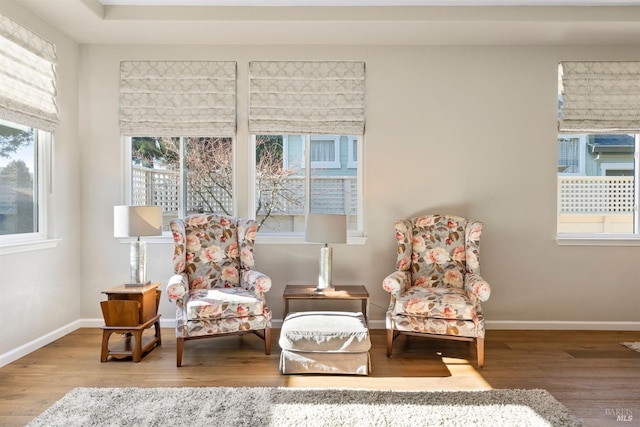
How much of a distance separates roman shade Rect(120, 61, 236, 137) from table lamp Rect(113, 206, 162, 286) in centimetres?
104

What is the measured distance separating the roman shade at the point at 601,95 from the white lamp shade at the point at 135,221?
12.3ft

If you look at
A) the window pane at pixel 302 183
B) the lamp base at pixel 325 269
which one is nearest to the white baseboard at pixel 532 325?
the lamp base at pixel 325 269

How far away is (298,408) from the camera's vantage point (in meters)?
2.50

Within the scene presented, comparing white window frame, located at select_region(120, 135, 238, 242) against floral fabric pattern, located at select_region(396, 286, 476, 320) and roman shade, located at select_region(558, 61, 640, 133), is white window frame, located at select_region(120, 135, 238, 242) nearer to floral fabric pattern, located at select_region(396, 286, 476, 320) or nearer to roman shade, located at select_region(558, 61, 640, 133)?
floral fabric pattern, located at select_region(396, 286, 476, 320)

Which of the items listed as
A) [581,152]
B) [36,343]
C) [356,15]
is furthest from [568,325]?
[36,343]

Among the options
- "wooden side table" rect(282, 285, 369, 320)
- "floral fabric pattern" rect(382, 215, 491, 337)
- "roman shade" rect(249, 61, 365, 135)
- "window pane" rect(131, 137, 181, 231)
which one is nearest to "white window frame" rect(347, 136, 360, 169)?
"roman shade" rect(249, 61, 365, 135)

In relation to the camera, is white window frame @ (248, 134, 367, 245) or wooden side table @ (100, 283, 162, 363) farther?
white window frame @ (248, 134, 367, 245)

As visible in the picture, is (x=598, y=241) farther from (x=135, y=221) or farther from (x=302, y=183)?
(x=135, y=221)

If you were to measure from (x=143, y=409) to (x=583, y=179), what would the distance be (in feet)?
13.8

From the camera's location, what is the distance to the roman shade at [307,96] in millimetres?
4223

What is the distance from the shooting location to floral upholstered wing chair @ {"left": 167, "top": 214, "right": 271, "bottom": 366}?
10.7 ft

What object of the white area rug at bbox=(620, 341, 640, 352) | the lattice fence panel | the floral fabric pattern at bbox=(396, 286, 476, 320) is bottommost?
the white area rug at bbox=(620, 341, 640, 352)

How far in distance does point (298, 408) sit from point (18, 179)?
9.32ft


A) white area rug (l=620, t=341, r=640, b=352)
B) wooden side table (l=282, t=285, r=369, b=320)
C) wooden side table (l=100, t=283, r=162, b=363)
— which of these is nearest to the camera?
wooden side table (l=100, t=283, r=162, b=363)
